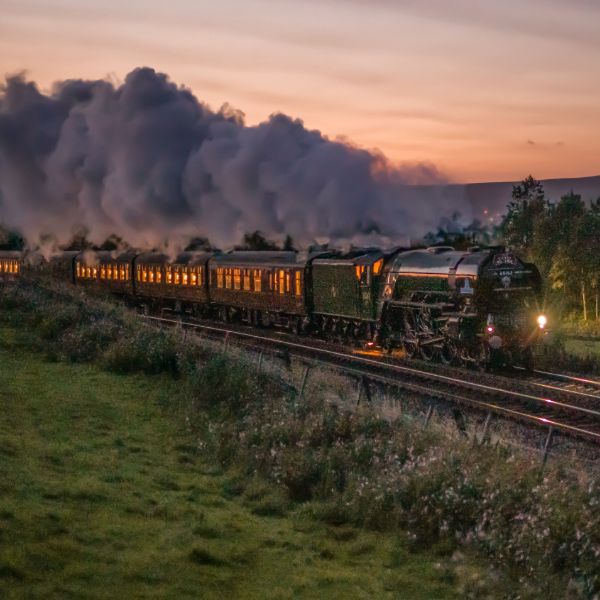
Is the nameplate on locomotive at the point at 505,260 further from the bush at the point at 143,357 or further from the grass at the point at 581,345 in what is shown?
the grass at the point at 581,345

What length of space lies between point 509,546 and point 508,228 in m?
94.9

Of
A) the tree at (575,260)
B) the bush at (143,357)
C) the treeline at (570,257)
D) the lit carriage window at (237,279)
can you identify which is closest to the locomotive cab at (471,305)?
the bush at (143,357)

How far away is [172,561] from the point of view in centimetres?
873

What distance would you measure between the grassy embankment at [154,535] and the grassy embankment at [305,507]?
3cm

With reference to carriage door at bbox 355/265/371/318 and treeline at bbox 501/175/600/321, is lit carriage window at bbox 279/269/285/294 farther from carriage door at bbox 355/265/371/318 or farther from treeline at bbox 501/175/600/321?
treeline at bbox 501/175/600/321

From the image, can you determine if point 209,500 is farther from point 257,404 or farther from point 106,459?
point 257,404

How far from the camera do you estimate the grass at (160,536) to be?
8.21 meters

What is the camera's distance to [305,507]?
11.1 meters

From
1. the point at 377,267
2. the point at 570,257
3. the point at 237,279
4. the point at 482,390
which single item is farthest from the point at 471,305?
the point at 570,257

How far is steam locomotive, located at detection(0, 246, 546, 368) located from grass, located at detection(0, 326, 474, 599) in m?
11.1

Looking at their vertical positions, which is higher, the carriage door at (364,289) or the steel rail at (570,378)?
the carriage door at (364,289)

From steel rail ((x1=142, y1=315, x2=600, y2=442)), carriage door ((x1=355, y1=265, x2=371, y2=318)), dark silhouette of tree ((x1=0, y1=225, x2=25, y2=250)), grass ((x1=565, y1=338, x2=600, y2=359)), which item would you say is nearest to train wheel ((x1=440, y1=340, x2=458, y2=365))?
steel rail ((x1=142, y1=315, x2=600, y2=442))

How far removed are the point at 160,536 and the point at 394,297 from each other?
1705 centimetres

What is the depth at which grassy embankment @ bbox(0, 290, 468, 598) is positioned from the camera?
8.21m
